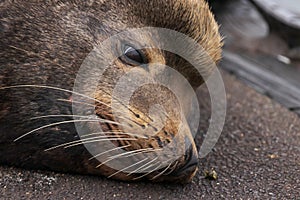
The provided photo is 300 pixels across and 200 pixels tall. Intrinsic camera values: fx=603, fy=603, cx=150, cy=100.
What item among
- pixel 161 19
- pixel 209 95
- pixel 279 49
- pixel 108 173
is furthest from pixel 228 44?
pixel 108 173

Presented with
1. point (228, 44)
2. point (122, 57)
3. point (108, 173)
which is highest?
point (122, 57)

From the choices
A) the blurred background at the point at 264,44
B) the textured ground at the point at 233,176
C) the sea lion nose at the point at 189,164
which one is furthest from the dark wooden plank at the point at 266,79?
the sea lion nose at the point at 189,164

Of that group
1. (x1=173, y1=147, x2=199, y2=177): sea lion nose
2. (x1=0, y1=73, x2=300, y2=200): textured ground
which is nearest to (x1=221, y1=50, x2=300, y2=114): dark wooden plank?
(x1=0, y1=73, x2=300, y2=200): textured ground

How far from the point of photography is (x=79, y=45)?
9.96 feet

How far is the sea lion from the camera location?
2.94m

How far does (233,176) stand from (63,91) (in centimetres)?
105

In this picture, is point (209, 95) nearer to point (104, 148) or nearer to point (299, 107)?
point (299, 107)

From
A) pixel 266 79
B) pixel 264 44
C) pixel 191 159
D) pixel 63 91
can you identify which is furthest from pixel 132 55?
pixel 264 44

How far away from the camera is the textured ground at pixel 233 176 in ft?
9.76

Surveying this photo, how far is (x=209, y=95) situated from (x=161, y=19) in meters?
1.45

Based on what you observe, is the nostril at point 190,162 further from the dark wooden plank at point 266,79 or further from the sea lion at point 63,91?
the dark wooden plank at point 266,79

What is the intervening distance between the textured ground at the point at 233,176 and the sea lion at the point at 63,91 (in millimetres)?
63

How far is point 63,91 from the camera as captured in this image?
299 centimetres

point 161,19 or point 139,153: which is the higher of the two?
point 161,19
